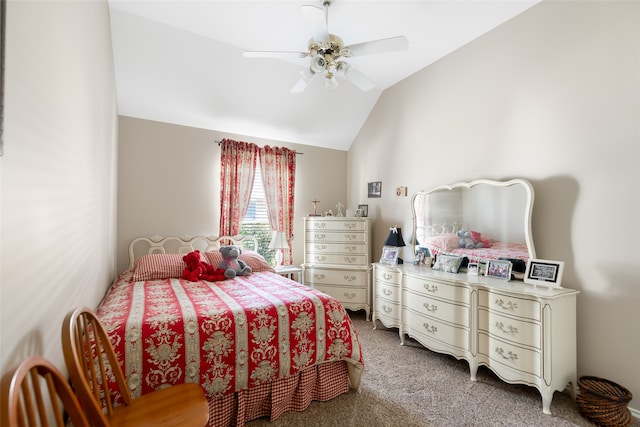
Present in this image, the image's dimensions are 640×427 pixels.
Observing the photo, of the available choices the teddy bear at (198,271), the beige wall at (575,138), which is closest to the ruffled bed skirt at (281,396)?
the teddy bear at (198,271)

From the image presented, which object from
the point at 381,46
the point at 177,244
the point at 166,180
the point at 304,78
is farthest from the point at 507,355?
the point at 166,180

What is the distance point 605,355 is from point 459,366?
1.01m

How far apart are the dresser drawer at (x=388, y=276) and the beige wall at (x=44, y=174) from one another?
103 inches

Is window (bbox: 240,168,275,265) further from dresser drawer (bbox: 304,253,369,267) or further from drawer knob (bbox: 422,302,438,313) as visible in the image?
drawer knob (bbox: 422,302,438,313)

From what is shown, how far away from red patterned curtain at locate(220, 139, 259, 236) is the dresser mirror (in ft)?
7.28

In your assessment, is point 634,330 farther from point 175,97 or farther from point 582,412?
point 175,97

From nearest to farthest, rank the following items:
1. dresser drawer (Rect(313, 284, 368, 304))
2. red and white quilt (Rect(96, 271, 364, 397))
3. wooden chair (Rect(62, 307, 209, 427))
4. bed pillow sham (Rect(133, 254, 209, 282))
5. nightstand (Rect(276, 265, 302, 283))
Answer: wooden chair (Rect(62, 307, 209, 427)) < red and white quilt (Rect(96, 271, 364, 397)) < bed pillow sham (Rect(133, 254, 209, 282)) < dresser drawer (Rect(313, 284, 368, 304)) < nightstand (Rect(276, 265, 302, 283))

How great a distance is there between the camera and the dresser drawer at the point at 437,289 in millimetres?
2490

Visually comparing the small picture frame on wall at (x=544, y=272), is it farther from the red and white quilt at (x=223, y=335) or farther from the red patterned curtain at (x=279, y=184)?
the red patterned curtain at (x=279, y=184)

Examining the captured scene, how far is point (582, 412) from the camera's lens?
6.45 ft

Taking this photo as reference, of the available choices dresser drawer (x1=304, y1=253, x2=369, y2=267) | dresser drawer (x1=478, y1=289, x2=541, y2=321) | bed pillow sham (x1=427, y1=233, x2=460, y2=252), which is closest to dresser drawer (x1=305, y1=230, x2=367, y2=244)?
dresser drawer (x1=304, y1=253, x2=369, y2=267)

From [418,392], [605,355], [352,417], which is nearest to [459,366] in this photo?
[418,392]

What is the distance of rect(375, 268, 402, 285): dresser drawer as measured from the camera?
10.3ft

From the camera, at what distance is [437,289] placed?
2.66m
